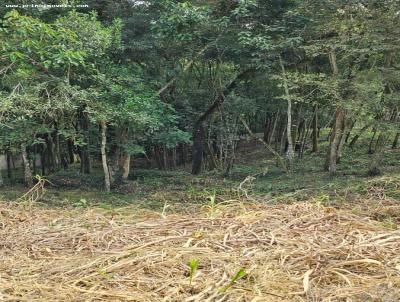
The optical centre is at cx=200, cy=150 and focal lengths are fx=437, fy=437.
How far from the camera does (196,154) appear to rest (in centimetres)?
1239

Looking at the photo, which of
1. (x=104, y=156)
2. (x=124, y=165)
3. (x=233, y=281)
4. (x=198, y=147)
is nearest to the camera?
(x=233, y=281)

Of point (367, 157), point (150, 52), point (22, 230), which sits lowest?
point (367, 157)

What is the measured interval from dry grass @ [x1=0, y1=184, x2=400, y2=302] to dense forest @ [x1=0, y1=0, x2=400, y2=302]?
0.05 feet

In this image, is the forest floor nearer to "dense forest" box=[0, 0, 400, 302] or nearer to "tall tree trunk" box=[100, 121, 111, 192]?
"dense forest" box=[0, 0, 400, 302]

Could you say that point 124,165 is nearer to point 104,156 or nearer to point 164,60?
point 104,156

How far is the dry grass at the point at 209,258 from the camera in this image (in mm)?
2496

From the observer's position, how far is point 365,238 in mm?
3197

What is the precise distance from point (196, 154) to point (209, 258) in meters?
9.52

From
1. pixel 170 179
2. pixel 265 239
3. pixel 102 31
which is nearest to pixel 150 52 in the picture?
pixel 102 31

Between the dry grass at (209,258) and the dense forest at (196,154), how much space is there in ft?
0.05

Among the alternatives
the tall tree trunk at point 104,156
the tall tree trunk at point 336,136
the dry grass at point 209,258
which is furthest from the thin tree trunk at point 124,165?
the dry grass at point 209,258

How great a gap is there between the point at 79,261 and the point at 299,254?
59.2 inches

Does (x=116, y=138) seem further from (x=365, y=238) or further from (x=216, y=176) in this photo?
(x=365, y=238)

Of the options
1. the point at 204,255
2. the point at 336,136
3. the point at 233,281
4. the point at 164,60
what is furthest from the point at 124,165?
the point at 233,281
